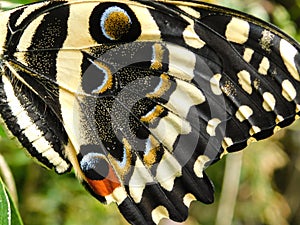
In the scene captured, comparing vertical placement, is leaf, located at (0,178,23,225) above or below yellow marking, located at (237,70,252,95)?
below

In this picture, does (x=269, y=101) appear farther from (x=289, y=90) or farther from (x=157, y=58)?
(x=157, y=58)

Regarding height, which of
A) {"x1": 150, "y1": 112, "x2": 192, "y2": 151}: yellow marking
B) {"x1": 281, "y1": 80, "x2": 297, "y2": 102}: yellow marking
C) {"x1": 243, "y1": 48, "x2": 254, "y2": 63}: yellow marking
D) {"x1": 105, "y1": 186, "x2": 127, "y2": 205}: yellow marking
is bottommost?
{"x1": 105, "y1": 186, "x2": 127, "y2": 205}: yellow marking

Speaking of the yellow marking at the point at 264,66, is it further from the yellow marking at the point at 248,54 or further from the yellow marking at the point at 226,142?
the yellow marking at the point at 226,142

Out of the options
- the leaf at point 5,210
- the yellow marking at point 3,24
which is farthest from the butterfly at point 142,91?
the leaf at point 5,210

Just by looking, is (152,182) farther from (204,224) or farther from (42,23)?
(204,224)

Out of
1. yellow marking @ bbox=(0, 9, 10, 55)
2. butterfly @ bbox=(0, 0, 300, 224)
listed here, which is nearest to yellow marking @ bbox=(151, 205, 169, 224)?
butterfly @ bbox=(0, 0, 300, 224)

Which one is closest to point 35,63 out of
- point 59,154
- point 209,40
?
point 59,154

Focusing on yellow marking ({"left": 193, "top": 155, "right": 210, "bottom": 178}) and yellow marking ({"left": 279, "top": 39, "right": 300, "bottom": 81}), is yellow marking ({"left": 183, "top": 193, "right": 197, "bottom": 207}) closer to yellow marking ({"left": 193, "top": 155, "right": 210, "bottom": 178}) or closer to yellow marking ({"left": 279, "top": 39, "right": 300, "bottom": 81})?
yellow marking ({"left": 193, "top": 155, "right": 210, "bottom": 178})
